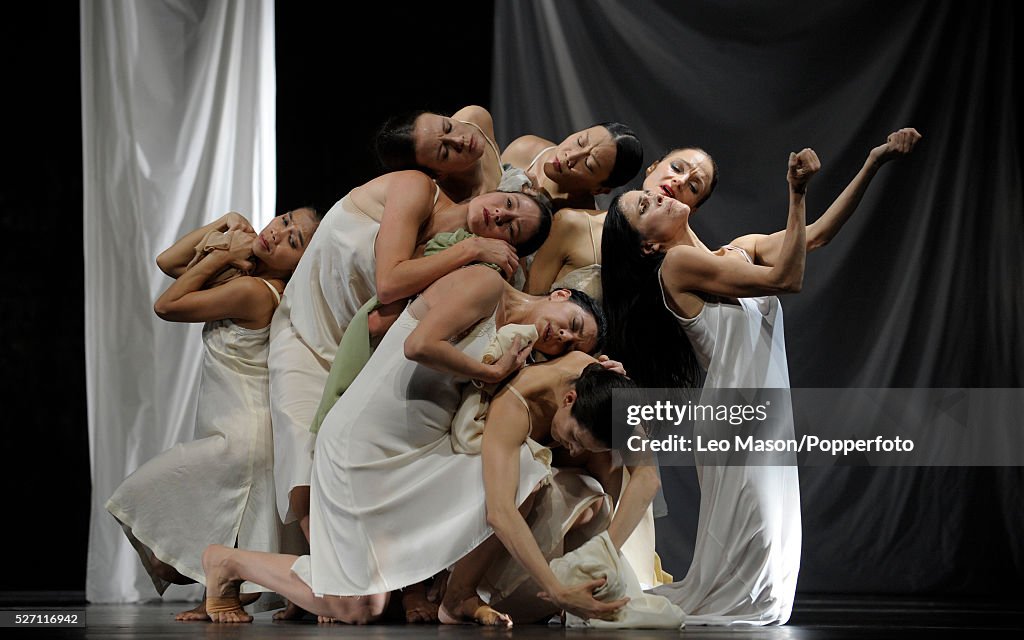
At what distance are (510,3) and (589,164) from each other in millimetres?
1985

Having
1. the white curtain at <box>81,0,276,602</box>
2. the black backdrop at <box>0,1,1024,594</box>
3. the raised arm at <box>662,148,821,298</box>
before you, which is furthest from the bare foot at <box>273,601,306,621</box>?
the black backdrop at <box>0,1,1024,594</box>

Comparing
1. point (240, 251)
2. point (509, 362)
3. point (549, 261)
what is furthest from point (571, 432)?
point (240, 251)

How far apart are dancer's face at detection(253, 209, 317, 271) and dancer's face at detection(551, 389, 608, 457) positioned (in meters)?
1.24

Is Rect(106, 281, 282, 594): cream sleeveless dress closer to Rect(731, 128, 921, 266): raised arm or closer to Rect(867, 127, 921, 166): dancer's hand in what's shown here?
Rect(731, 128, 921, 266): raised arm

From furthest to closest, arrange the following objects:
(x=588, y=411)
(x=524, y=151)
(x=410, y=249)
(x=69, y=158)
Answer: (x=69, y=158) < (x=524, y=151) < (x=410, y=249) < (x=588, y=411)

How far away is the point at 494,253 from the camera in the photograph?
116 inches

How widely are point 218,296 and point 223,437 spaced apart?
42 cm

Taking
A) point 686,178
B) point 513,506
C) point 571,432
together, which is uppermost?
point 686,178

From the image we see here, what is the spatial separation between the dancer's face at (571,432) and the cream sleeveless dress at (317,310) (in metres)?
0.81

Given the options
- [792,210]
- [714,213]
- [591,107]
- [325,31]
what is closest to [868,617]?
[792,210]

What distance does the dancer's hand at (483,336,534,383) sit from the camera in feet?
9.17

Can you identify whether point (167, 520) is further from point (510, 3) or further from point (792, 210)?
point (510, 3)

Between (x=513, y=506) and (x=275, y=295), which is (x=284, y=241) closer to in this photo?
(x=275, y=295)

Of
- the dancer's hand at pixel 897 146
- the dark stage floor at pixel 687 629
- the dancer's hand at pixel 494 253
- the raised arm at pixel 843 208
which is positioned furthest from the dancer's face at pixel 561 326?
the dancer's hand at pixel 897 146
